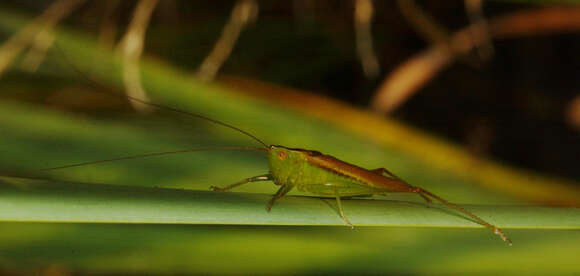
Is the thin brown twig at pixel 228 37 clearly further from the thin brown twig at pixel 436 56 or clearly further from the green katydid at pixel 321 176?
the thin brown twig at pixel 436 56

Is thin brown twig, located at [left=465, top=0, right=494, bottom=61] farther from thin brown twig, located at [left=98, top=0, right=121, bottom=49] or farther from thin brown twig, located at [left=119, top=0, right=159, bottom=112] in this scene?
thin brown twig, located at [left=98, top=0, right=121, bottom=49]

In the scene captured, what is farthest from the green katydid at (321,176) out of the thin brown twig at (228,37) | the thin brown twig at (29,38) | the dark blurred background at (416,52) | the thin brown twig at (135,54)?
the dark blurred background at (416,52)

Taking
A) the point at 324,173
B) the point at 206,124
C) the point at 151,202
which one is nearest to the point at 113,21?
the point at 206,124

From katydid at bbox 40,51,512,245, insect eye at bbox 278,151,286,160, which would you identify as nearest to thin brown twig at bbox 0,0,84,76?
katydid at bbox 40,51,512,245

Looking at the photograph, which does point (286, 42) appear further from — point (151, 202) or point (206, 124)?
point (151, 202)

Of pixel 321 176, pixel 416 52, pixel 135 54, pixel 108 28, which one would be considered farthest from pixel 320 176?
pixel 416 52

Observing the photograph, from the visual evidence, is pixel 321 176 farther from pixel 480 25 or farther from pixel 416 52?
pixel 416 52
